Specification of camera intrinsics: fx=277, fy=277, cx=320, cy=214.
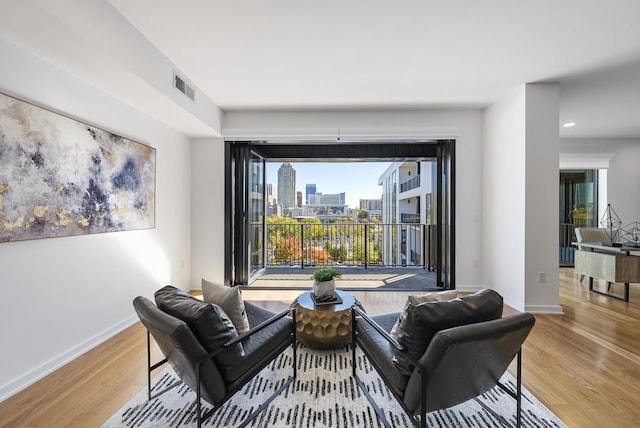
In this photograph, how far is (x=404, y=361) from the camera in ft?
4.52

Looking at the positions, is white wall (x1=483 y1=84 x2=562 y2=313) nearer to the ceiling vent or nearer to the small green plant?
the small green plant

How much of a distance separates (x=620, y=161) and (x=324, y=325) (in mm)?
6856

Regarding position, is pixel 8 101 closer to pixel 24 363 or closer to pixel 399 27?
pixel 24 363

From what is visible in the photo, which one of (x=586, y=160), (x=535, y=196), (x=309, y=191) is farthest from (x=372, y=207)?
(x=586, y=160)

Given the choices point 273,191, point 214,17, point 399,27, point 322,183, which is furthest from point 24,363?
point 322,183

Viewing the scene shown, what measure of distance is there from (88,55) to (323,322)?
259 cm

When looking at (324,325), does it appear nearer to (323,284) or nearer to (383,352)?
(323,284)

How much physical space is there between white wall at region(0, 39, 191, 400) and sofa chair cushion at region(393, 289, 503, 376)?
2462mm

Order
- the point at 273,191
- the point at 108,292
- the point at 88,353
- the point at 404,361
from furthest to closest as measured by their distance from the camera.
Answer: the point at 273,191
the point at 108,292
the point at 88,353
the point at 404,361

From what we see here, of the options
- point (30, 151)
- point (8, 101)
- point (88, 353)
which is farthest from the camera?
point (88, 353)

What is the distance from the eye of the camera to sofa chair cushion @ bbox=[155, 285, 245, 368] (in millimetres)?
1379

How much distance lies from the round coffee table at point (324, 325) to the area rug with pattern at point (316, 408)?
0.95 ft

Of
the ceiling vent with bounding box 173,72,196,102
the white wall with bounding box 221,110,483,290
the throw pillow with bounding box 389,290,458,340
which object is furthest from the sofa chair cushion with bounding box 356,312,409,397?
the ceiling vent with bounding box 173,72,196,102

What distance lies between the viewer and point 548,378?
1.99 metres
